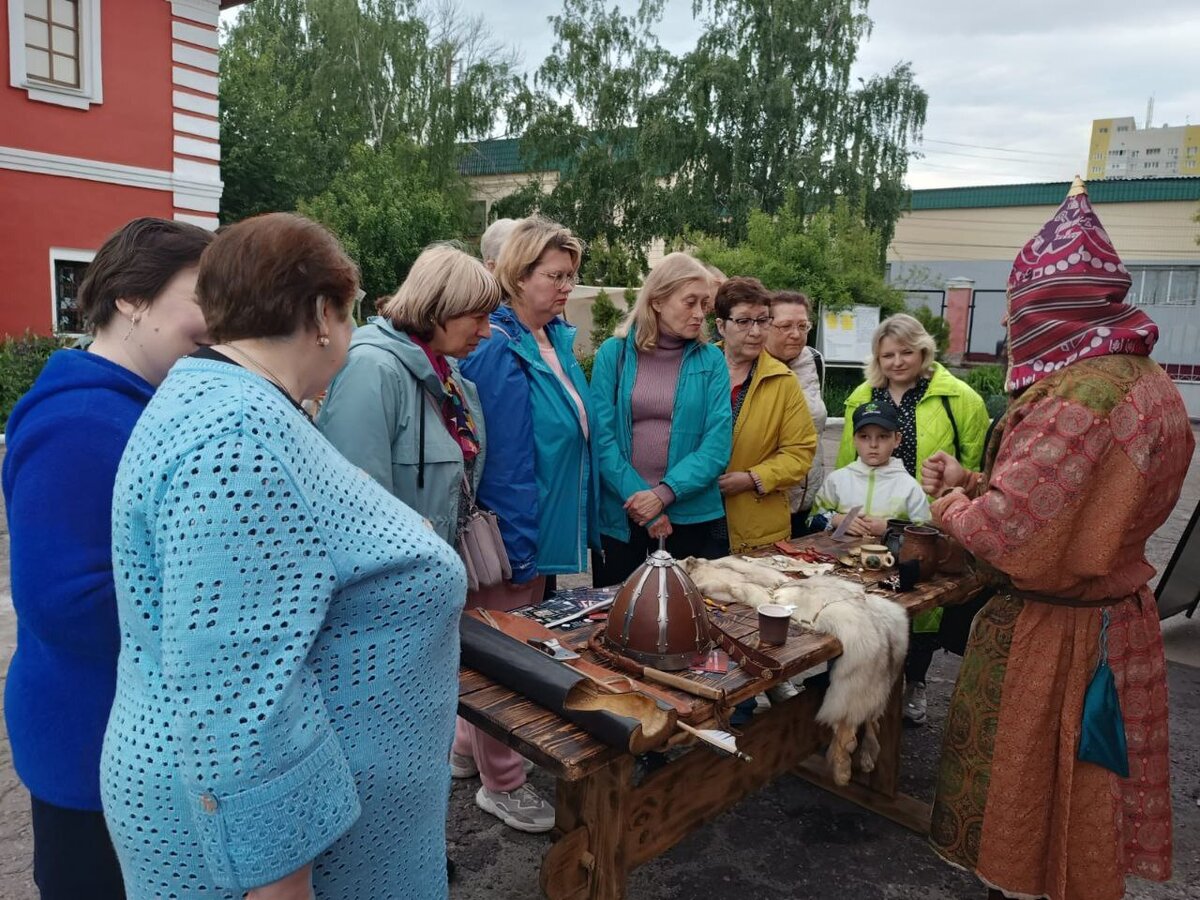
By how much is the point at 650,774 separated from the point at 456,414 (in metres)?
1.20

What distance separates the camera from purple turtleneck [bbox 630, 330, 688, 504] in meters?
3.43

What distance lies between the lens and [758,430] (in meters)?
3.62

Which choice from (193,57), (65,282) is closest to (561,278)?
(65,282)

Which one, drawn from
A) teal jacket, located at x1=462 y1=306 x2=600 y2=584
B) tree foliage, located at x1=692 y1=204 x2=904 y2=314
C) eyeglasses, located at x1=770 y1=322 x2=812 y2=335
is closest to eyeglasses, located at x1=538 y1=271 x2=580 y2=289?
teal jacket, located at x1=462 y1=306 x2=600 y2=584

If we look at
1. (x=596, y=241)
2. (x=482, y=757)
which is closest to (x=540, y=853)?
(x=482, y=757)

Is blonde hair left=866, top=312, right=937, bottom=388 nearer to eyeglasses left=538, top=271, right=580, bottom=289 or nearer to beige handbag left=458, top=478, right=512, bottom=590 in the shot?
eyeglasses left=538, top=271, right=580, bottom=289

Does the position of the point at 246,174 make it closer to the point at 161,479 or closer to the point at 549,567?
the point at 549,567

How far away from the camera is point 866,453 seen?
3482 millimetres

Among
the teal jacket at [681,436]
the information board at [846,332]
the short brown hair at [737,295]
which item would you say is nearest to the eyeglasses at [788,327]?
the short brown hair at [737,295]

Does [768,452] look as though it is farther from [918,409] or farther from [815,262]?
[815,262]

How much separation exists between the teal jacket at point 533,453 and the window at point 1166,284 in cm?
2366

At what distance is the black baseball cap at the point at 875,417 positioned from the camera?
11.2 ft

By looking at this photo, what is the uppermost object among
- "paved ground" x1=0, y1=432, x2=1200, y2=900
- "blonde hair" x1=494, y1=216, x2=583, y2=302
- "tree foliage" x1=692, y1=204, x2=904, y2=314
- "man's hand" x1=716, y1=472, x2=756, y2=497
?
"tree foliage" x1=692, y1=204, x2=904, y2=314

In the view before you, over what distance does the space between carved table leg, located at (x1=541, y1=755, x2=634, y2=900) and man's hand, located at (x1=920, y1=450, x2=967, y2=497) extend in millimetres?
1352
